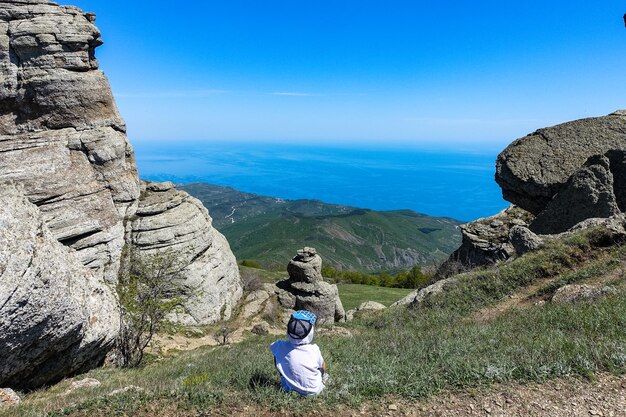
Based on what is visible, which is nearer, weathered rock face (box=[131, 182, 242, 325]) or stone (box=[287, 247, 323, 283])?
weathered rock face (box=[131, 182, 242, 325])

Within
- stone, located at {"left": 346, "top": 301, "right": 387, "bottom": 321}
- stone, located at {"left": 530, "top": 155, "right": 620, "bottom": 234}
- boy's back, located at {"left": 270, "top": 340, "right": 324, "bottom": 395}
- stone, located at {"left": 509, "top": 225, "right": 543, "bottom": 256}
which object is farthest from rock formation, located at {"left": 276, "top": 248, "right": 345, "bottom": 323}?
boy's back, located at {"left": 270, "top": 340, "right": 324, "bottom": 395}

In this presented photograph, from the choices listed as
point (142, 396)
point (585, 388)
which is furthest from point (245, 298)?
point (585, 388)

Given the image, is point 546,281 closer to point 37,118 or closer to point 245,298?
point 245,298

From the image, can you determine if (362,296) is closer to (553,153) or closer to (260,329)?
(260,329)

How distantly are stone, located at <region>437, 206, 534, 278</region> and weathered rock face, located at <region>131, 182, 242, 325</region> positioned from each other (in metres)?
25.5

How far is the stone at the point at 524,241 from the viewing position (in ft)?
70.8

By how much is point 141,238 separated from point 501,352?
37857 millimetres

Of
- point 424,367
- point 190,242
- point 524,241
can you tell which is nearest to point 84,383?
point 424,367

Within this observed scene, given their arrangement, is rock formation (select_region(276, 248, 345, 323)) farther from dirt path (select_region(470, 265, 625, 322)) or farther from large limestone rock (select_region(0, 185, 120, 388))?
large limestone rock (select_region(0, 185, 120, 388))

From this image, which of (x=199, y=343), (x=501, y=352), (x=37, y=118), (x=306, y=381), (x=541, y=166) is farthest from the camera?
(x=37, y=118)

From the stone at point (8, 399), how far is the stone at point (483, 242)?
27878mm

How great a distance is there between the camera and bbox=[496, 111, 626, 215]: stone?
25.6 metres

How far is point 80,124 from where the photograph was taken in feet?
130

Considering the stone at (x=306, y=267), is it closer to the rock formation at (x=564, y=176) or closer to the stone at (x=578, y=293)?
the rock formation at (x=564, y=176)
